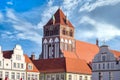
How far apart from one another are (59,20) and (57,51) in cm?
966

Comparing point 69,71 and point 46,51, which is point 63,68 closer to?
point 69,71

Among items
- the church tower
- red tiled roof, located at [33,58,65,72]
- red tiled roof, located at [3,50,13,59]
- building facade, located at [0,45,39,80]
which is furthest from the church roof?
the church tower

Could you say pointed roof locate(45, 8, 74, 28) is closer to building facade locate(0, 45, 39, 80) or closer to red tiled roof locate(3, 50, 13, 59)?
building facade locate(0, 45, 39, 80)

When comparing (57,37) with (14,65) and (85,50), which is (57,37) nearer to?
(85,50)

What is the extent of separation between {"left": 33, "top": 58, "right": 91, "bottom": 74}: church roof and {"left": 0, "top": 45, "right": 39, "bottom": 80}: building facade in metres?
4.51

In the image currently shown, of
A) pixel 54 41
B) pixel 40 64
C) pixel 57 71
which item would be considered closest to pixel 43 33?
pixel 54 41

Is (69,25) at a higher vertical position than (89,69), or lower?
higher

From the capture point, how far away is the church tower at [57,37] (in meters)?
88.3

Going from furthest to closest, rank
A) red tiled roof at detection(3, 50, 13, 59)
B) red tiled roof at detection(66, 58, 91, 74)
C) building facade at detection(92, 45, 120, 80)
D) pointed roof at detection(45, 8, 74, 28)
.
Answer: pointed roof at detection(45, 8, 74, 28), red tiled roof at detection(66, 58, 91, 74), red tiled roof at detection(3, 50, 13, 59), building facade at detection(92, 45, 120, 80)

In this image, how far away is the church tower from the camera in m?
88.3

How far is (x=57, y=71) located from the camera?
6775cm

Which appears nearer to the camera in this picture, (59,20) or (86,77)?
(86,77)

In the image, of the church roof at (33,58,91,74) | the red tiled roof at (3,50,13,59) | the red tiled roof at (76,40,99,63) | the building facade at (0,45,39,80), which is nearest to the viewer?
the building facade at (0,45,39,80)

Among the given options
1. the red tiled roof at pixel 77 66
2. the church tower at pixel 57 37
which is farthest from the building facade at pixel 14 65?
the church tower at pixel 57 37
